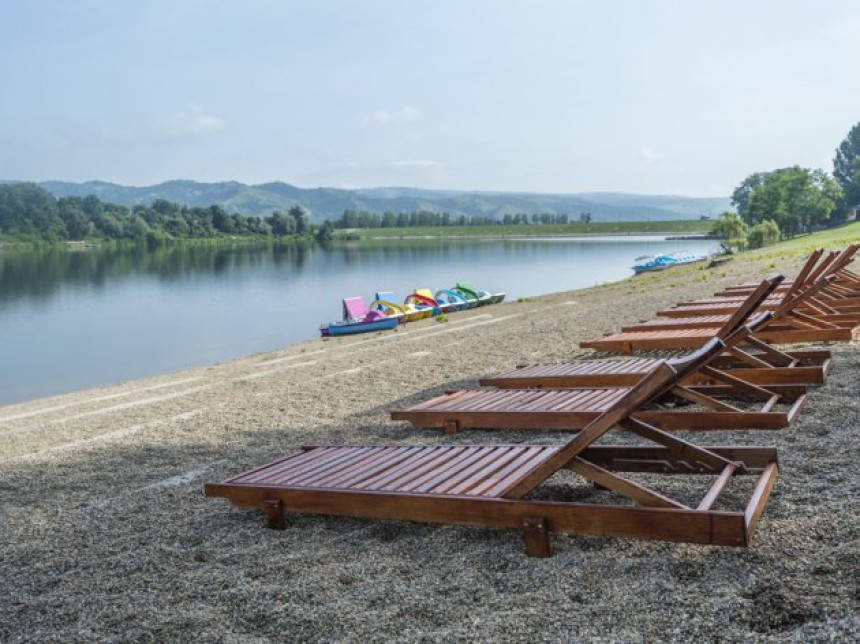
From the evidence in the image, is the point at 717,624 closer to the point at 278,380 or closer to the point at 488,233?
the point at 278,380

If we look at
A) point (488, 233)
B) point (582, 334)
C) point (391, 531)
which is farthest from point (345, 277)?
point (488, 233)

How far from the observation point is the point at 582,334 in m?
14.8

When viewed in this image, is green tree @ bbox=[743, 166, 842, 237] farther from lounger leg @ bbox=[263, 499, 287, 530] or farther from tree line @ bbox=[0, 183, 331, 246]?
tree line @ bbox=[0, 183, 331, 246]

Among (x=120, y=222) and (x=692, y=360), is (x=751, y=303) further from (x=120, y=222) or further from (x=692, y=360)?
(x=120, y=222)

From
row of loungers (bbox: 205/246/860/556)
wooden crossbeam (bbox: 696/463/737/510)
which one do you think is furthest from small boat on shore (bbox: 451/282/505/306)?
wooden crossbeam (bbox: 696/463/737/510)

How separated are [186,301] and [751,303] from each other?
157 feet

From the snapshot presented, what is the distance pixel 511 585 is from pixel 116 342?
34.1 meters

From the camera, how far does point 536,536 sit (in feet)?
13.9

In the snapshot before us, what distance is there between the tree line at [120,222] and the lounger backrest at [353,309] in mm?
130508

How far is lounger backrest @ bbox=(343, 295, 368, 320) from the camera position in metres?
29.8

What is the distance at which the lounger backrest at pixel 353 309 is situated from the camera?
29781mm

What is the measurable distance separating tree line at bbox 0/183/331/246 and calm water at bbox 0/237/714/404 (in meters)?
65.3

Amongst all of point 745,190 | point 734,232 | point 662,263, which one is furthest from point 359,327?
point 745,190

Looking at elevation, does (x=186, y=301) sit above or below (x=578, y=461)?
below
